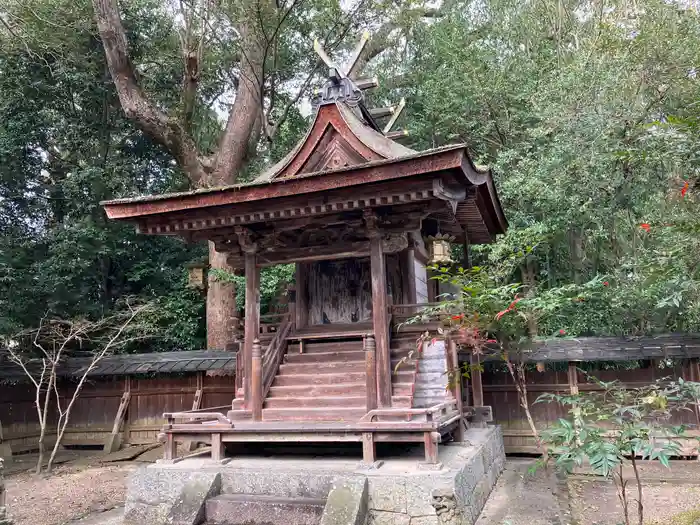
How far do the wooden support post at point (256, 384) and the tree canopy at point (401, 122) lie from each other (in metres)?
6.04

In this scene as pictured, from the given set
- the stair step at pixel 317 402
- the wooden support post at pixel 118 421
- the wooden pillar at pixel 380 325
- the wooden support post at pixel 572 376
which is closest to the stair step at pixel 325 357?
the stair step at pixel 317 402

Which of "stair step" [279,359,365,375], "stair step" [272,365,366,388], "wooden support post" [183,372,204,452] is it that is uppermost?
"stair step" [279,359,365,375]

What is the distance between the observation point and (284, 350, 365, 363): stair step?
26.9ft

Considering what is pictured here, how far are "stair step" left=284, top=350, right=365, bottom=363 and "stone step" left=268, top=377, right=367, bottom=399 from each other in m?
0.54

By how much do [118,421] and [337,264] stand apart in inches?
312

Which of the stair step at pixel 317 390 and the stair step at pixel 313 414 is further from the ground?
the stair step at pixel 317 390

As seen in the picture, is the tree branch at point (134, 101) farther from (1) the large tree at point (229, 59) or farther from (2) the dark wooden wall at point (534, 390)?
(2) the dark wooden wall at point (534, 390)

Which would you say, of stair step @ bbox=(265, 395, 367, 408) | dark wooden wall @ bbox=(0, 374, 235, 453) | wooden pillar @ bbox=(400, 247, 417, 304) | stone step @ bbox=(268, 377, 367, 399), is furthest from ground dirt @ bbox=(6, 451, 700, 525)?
wooden pillar @ bbox=(400, 247, 417, 304)

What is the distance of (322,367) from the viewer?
8133mm

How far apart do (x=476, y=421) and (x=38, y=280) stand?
12285 mm

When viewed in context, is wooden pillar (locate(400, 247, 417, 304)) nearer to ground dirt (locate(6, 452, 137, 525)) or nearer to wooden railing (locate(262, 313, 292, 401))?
wooden railing (locate(262, 313, 292, 401))

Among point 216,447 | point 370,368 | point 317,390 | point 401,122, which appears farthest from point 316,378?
point 401,122

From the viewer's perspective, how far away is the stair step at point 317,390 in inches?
297

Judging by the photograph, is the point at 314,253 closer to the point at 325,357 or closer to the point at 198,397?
the point at 325,357
